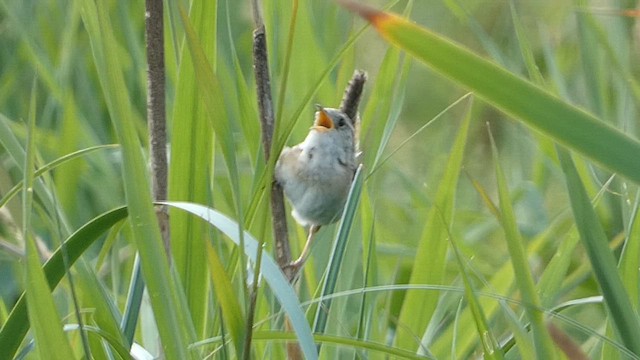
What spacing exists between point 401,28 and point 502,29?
2.91m

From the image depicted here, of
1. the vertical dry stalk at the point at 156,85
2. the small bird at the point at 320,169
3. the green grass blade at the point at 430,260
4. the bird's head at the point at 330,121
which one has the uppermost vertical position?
the vertical dry stalk at the point at 156,85

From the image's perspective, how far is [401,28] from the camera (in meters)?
0.94

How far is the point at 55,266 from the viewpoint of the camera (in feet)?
4.19

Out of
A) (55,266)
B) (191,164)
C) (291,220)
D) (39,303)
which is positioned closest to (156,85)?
(191,164)

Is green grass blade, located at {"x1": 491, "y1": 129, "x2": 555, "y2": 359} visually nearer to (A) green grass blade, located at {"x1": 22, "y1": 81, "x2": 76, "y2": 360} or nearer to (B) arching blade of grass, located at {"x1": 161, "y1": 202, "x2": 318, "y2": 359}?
(B) arching blade of grass, located at {"x1": 161, "y1": 202, "x2": 318, "y2": 359}

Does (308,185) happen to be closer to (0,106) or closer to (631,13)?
(631,13)

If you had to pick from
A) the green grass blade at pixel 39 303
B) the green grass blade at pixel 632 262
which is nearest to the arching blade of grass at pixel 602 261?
the green grass blade at pixel 632 262

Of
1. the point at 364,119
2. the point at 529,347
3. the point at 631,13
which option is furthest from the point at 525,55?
the point at 364,119

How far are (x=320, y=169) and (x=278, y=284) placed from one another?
813 millimetres

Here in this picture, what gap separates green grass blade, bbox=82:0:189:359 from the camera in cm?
110

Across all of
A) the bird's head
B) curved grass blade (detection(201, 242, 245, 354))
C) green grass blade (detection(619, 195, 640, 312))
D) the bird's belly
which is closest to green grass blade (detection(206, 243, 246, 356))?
curved grass blade (detection(201, 242, 245, 354))

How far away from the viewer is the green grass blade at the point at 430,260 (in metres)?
1.71

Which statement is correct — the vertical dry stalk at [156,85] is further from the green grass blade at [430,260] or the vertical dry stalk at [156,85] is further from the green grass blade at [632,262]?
the green grass blade at [632,262]

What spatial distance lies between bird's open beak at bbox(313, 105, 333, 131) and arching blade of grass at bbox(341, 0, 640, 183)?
1.05m
